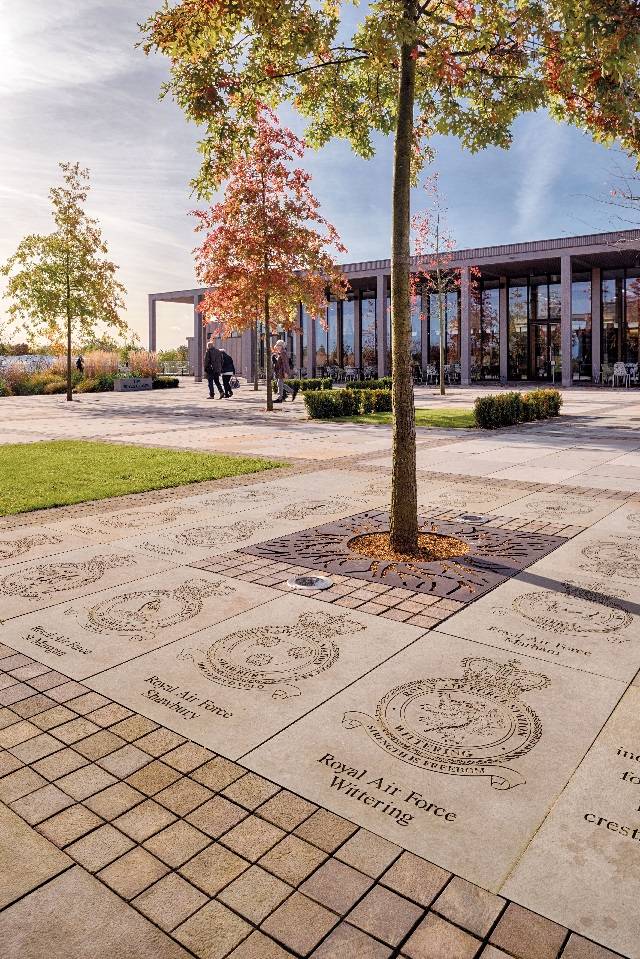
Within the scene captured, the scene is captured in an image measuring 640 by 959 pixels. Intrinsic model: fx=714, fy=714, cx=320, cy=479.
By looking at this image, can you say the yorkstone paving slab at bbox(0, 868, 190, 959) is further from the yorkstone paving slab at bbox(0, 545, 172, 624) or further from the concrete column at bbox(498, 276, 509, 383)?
the concrete column at bbox(498, 276, 509, 383)

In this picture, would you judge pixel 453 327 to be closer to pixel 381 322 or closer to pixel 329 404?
pixel 381 322

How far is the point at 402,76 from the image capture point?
18.2 ft

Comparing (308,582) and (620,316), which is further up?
(620,316)

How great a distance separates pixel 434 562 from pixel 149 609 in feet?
7.22

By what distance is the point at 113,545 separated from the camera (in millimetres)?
6105

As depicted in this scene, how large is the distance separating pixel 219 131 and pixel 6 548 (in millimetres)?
3958

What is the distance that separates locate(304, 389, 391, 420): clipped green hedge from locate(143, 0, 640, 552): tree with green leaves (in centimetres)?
1123

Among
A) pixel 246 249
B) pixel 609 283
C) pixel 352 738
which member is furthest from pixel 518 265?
pixel 352 738

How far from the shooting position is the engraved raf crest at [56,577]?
4902 mm

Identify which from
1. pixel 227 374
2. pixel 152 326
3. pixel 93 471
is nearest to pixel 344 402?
pixel 93 471

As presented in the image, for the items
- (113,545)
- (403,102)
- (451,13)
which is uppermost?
(451,13)

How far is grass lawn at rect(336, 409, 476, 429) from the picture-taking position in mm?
16219

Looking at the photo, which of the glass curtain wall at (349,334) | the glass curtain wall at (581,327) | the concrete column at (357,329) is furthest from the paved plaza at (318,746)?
the glass curtain wall at (349,334)

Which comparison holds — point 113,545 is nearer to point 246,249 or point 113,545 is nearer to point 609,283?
point 246,249
